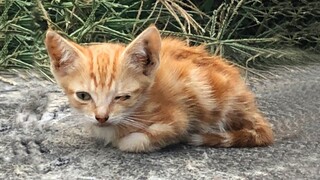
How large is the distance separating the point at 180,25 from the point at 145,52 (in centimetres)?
161

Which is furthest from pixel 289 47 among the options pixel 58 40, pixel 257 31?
pixel 58 40

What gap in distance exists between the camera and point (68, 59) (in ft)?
8.29

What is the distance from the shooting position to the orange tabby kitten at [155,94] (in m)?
2.48

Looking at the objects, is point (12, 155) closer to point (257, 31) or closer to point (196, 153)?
point (196, 153)

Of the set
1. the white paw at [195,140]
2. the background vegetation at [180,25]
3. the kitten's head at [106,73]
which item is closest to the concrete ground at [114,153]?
the white paw at [195,140]

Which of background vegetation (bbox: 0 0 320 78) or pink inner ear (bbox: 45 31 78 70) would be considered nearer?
pink inner ear (bbox: 45 31 78 70)

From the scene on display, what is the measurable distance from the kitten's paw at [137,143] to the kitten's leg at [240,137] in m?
0.21

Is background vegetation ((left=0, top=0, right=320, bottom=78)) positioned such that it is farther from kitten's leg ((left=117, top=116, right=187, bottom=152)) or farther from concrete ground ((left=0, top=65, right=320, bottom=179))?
kitten's leg ((left=117, top=116, right=187, bottom=152))

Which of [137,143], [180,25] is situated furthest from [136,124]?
[180,25]

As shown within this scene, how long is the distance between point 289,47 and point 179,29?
0.73 meters

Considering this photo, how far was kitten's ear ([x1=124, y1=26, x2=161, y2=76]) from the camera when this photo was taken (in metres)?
2.48

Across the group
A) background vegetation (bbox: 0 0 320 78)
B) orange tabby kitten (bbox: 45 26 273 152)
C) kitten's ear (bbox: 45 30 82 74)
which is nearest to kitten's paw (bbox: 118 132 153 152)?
orange tabby kitten (bbox: 45 26 273 152)

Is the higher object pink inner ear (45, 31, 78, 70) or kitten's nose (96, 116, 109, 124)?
pink inner ear (45, 31, 78, 70)

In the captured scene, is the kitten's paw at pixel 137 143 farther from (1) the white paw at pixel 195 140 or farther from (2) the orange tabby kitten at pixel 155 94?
(1) the white paw at pixel 195 140
